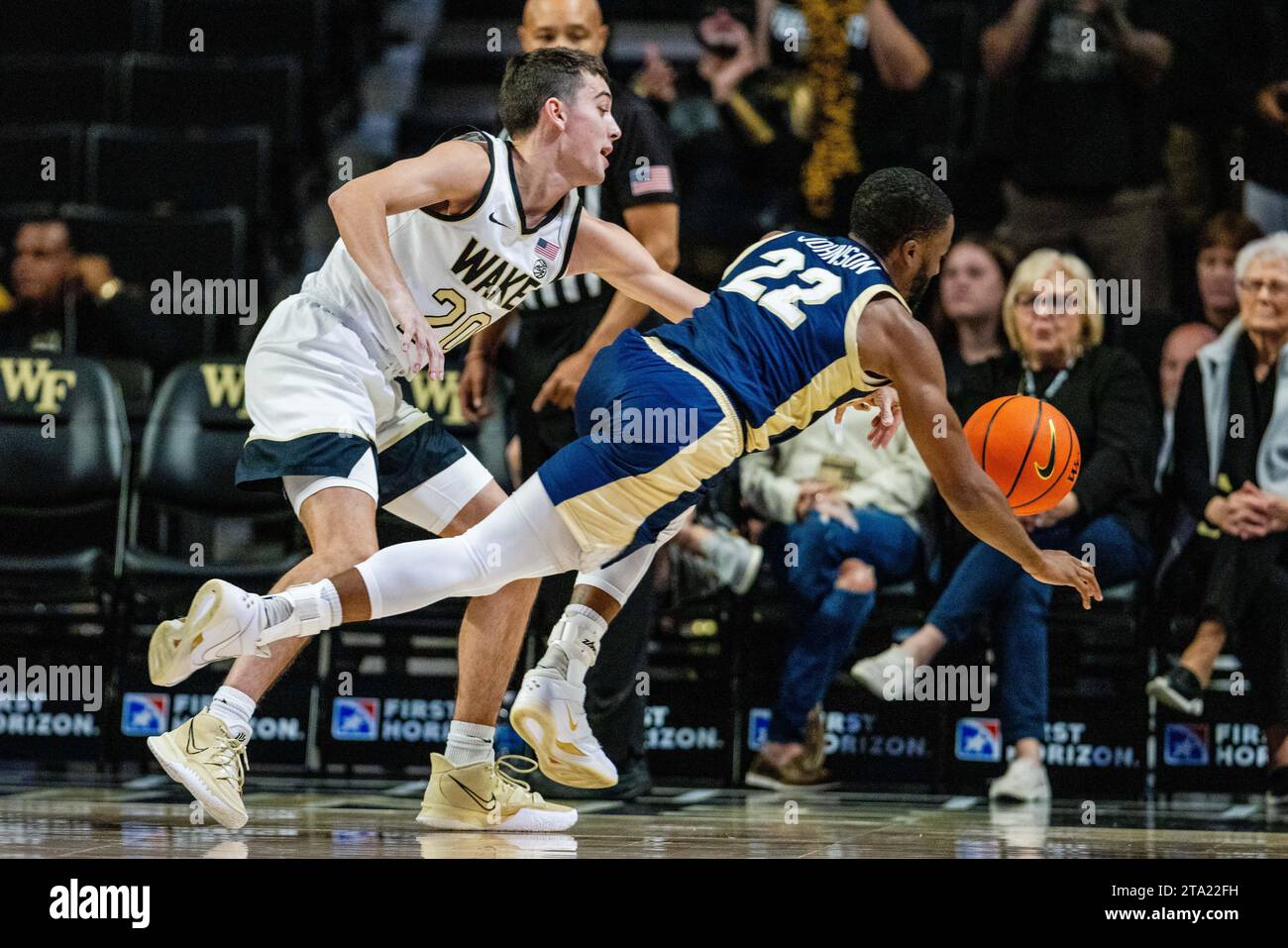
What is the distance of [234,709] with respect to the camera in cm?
443

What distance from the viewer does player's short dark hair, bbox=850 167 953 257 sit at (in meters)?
4.42

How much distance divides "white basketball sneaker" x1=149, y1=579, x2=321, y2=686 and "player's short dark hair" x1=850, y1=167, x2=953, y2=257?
165 centimetres

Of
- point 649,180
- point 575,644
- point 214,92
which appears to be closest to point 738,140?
point 649,180

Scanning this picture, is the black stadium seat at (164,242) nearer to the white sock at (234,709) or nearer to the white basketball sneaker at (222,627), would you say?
the white sock at (234,709)

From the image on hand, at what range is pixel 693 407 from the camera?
13.9ft

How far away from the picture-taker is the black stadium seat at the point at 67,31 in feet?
30.6

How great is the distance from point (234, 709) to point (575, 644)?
86 centimetres

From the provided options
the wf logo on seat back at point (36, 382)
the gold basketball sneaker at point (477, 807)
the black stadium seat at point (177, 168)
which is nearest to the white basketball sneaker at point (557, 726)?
the gold basketball sneaker at point (477, 807)

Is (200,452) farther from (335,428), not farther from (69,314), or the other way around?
(335,428)

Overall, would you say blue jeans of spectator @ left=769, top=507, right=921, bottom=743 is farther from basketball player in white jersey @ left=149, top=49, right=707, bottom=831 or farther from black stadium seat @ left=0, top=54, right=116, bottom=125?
black stadium seat @ left=0, top=54, right=116, bottom=125

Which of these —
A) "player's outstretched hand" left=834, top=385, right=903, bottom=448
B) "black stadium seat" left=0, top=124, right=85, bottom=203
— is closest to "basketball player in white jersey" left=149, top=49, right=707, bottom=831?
"player's outstretched hand" left=834, top=385, right=903, bottom=448
